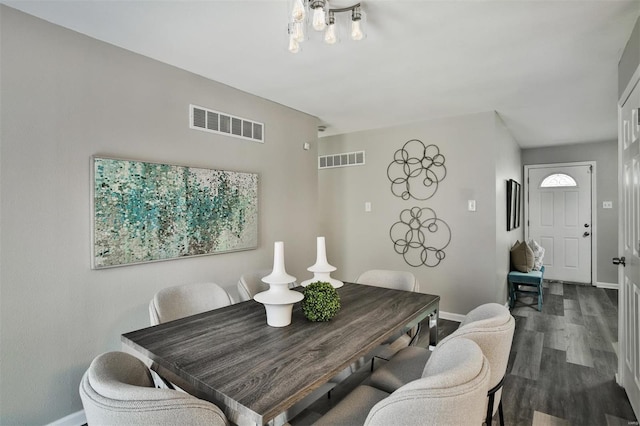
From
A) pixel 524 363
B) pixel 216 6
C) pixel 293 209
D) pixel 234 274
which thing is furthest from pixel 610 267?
pixel 216 6

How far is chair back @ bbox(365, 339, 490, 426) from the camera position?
84 centimetres

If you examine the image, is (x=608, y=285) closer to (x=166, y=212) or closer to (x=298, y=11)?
(x=298, y=11)

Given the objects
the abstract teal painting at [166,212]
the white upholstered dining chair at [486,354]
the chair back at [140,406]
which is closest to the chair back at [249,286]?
the abstract teal painting at [166,212]

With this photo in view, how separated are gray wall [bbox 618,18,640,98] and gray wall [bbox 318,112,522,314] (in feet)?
4.45

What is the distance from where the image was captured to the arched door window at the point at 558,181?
5766 millimetres

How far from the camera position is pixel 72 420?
202cm

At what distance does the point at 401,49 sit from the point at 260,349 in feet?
6.90

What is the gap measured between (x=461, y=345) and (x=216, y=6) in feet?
6.65

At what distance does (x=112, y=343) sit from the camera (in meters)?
2.21

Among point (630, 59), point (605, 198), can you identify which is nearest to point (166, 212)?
point (630, 59)

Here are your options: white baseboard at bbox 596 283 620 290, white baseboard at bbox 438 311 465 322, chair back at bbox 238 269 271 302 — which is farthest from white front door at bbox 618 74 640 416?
white baseboard at bbox 596 283 620 290

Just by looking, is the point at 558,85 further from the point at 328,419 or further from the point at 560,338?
the point at 328,419

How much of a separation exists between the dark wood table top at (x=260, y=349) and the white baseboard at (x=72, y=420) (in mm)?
1029

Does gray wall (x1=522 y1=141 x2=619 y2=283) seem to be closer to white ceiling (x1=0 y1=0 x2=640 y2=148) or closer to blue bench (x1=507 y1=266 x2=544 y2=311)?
blue bench (x1=507 y1=266 x2=544 y2=311)
